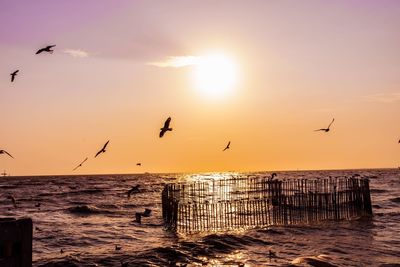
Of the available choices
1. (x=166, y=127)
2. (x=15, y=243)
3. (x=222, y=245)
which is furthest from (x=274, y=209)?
(x=15, y=243)

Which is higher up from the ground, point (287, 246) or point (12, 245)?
point (12, 245)

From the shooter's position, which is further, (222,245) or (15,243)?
(222,245)

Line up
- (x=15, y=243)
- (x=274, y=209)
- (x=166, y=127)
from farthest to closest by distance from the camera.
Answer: (x=274, y=209)
(x=166, y=127)
(x=15, y=243)

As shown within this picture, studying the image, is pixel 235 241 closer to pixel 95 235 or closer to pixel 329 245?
pixel 329 245

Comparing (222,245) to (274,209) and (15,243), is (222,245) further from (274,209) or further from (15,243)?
(15,243)

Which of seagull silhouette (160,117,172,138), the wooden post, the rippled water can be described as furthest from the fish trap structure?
the wooden post

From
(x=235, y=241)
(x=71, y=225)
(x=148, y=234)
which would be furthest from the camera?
(x=71, y=225)

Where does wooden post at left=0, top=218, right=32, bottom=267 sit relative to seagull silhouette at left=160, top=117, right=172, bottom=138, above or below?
below

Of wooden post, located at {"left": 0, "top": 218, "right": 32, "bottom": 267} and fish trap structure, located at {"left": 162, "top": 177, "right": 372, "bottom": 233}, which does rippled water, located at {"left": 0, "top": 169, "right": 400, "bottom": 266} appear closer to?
fish trap structure, located at {"left": 162, "top": 177, "right": 372, "bottom": 233}

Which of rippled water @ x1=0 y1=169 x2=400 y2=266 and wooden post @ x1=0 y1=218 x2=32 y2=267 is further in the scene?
rippled water @ x1=0 y1=169 x2=400 y2=266

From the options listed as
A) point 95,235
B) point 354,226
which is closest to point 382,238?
point 354,226

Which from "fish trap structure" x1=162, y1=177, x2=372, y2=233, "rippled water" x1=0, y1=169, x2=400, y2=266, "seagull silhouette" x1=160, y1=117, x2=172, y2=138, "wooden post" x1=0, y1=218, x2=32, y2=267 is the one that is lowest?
"rippled water" x1=0, y1=169, x2=400, y2=266

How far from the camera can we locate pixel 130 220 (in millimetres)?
36500

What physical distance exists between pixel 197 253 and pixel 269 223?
9924 mm
